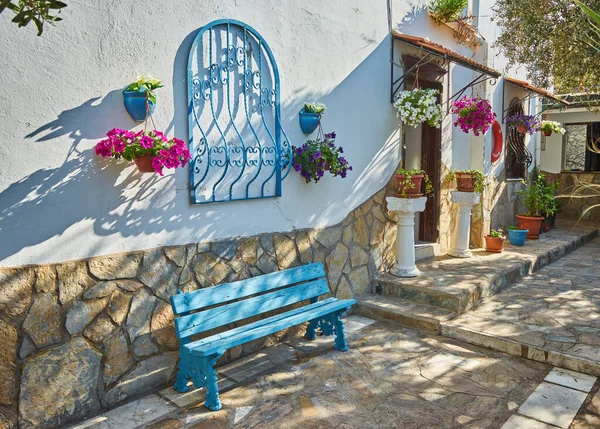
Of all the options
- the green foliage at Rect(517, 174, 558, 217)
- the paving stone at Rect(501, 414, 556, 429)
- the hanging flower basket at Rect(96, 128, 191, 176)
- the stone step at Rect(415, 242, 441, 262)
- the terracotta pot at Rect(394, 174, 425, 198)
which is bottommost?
the paving stone at Rect(501, 414, 556, 429)

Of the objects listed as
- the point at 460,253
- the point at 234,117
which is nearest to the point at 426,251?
the point at 460,253

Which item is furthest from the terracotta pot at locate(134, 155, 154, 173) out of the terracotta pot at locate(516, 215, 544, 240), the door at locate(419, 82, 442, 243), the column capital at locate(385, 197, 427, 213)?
the terracotta pot at locate(516, 215, 544, 240)

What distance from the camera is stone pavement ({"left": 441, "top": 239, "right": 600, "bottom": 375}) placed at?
147 inches

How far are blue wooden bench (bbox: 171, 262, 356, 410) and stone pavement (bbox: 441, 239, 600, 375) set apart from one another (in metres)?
1.17

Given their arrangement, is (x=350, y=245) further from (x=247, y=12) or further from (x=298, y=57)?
(x=247, y=12)

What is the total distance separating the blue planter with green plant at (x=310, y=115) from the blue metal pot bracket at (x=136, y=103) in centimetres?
154

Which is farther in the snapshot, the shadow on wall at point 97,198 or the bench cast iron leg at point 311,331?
the bench cast iron leg at point 311,331

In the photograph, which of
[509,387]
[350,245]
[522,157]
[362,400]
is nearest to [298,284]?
[350,245]

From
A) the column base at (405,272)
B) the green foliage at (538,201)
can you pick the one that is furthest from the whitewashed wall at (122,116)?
the green foliage at (538,201)

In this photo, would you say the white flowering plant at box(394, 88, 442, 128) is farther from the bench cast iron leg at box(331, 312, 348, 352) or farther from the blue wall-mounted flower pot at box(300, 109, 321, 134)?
the bench cast iron leg at box(331, 312, 348, 352)

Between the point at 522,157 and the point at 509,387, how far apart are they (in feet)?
22.0

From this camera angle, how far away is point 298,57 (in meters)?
4.35

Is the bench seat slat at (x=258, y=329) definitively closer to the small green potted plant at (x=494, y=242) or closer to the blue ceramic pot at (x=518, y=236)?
the small green potted plant at (x=494, y=242)

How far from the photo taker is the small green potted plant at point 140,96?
3092mm
